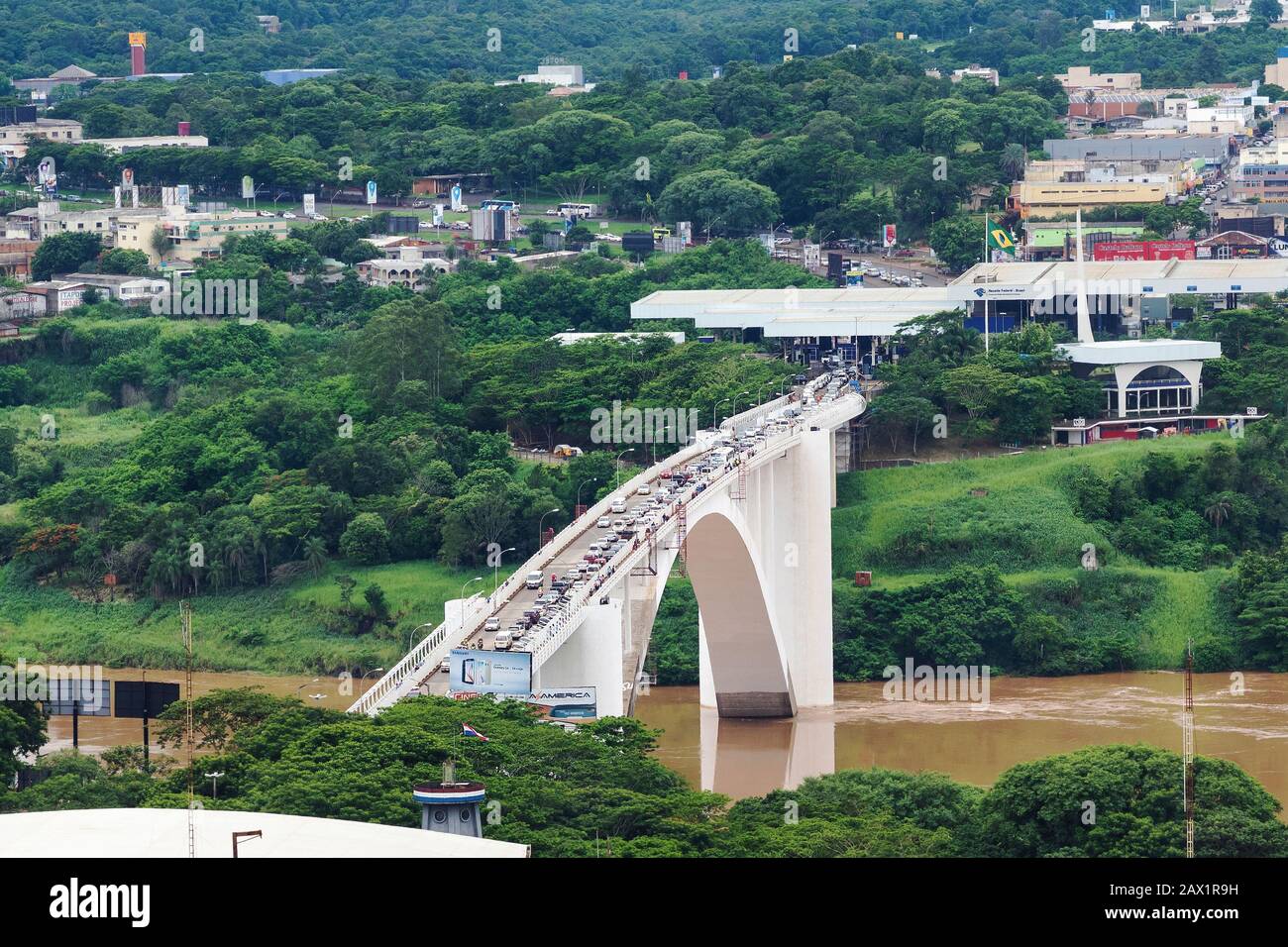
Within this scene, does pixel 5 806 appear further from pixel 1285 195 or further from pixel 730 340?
pixel 1285 195

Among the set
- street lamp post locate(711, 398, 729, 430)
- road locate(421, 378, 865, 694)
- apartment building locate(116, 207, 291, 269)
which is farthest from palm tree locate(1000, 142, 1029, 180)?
road locate(421, 378, 865, 694)

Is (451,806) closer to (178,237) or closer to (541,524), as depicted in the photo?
(541,524)

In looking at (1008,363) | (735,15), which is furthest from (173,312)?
(735,15)

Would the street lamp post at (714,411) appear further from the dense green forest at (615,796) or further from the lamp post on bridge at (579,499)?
the dense green forest at (615,796)

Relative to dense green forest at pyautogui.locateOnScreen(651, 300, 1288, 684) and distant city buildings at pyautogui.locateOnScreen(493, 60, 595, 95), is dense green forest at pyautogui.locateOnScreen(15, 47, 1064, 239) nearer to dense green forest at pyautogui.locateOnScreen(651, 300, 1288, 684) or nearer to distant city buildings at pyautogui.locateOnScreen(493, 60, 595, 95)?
distant city buildings at pyautogui.locateOnScreen(493, 60, 595, 95)

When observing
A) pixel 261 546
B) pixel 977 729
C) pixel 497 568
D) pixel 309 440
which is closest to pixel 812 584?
pixel 977 729

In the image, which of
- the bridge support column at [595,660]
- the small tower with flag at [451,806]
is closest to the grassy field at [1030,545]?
the bridge support column at [595,660]
